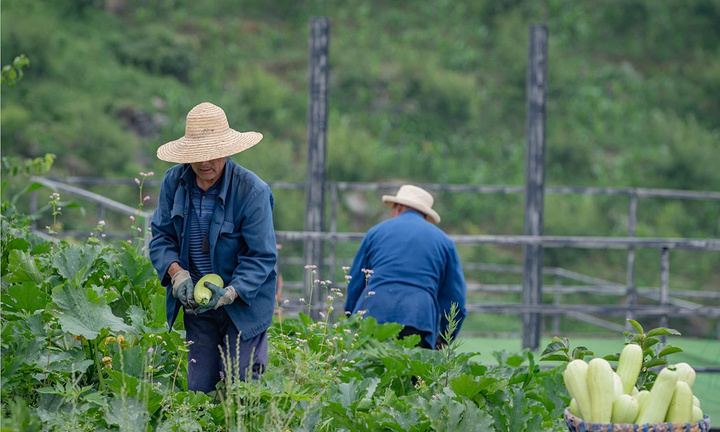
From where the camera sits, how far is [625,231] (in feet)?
72.8

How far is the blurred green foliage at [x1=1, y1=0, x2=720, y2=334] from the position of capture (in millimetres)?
21578

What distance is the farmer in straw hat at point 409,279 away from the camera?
500cm

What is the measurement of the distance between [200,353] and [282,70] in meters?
23.7

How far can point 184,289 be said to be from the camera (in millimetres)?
3457

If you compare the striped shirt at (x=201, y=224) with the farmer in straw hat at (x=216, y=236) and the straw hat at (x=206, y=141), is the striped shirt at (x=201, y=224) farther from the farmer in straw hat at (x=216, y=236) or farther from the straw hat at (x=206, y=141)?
the straw hat at (x=206, y=141)

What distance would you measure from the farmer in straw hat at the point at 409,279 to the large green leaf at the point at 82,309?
5.33 ft

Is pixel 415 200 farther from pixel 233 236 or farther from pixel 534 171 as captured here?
pixel 534 171

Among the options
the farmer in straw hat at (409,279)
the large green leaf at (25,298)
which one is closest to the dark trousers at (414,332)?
the farmer in straw hat at (409,279)

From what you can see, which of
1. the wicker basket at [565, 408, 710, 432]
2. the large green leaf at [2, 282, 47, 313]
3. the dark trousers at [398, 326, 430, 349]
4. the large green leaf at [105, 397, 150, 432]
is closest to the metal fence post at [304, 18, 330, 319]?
the dark trousers at [398, 326, 430, 349]

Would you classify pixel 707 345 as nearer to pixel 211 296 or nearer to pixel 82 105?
pixel 211 296

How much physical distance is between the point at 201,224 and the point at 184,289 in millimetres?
282

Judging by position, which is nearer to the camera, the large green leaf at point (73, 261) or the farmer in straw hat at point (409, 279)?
the large green leaf at point (73, 261)

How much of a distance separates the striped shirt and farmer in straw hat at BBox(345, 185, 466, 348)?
4.64 feet

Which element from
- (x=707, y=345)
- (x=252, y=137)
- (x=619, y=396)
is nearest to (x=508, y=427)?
(x=619, y=396)
